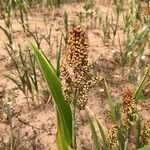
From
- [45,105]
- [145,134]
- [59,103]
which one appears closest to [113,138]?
[145,134]

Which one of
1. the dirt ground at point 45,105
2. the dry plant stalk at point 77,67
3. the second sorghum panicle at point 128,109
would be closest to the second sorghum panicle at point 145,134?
the second sorghum panicle at point 128,109

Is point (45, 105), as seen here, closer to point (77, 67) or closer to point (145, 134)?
point (145, 134)

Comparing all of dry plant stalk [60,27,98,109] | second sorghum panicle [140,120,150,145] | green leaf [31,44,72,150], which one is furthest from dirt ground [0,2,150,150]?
second sorghum panicle [140,120,150,145]

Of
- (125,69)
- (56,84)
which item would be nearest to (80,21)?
(125,69)

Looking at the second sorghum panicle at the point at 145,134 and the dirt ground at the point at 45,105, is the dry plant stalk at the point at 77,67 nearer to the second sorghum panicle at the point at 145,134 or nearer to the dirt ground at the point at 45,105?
the second sorghum panicle at the point at 145,134

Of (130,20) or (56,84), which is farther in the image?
(130,20)

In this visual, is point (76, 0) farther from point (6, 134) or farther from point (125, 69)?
point (6, 134)
